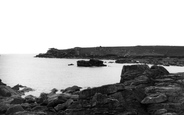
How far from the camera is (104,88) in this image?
51.3 feet

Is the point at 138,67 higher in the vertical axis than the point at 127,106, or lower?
higher

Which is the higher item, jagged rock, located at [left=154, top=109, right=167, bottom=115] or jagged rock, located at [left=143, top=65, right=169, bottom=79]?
jagged rock, located at [left=143, top=65, right=169, bottom=79]

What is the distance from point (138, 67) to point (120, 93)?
5277mm

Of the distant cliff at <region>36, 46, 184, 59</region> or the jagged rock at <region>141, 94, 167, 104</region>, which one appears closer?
the jagged rock at <region>141, 94, 167, 104</region>

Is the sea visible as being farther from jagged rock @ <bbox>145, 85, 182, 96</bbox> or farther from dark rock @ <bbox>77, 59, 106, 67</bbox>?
jagged rock @ <bbox>145, 85, 182, 96</bbox>

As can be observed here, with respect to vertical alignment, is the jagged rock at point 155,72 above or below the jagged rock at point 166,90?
above

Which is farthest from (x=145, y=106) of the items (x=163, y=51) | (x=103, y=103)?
(x=163, y=51)

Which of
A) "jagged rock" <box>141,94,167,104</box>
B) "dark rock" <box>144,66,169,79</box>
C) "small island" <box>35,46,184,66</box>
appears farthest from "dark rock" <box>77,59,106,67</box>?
"jagged rock" <box>141,94,167,104</box>

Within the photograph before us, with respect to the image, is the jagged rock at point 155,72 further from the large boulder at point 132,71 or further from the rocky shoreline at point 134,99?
the large boulder at point 132,71

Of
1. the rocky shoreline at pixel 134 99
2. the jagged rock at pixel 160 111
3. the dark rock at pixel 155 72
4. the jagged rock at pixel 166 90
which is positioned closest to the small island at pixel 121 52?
the dark rock at pixel 155 72

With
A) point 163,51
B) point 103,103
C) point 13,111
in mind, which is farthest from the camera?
point 163,51

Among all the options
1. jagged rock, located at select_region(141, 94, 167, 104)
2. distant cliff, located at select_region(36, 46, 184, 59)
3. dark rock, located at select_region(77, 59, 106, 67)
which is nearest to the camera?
jagged rock, located at select_region(141, 94, 167, 104)

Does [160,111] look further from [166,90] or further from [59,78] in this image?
[59,78]

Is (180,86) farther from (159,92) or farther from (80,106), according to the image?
(80,106)
